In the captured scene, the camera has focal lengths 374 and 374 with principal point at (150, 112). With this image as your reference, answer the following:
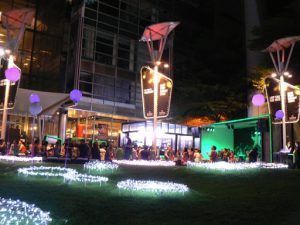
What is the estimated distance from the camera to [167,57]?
134ft

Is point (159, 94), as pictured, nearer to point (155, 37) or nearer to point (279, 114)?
point (155, 37)

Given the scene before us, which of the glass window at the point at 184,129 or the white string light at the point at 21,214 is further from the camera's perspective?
the glass window at the point at 184,129

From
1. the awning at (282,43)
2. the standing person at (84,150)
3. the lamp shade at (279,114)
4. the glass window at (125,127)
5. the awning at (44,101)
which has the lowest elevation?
the standing person at (84,150)

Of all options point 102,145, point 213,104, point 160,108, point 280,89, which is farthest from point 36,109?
point 213,104

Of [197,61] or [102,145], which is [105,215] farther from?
[197,61]

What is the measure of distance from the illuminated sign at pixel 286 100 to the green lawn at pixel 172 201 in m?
11.1

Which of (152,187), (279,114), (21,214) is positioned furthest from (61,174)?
(279,114)

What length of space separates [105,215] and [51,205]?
1.42m

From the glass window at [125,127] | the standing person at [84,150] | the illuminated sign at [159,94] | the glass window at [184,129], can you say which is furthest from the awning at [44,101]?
the glass window at [184,129]

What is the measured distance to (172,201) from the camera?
872 centimetres

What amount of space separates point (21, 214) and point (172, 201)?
11.0 feet

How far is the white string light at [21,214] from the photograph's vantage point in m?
6.77

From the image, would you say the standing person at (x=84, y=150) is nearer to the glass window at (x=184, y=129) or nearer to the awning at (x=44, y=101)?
the awning at (x=44, y=101)

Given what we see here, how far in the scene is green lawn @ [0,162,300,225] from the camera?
23.9 feet
